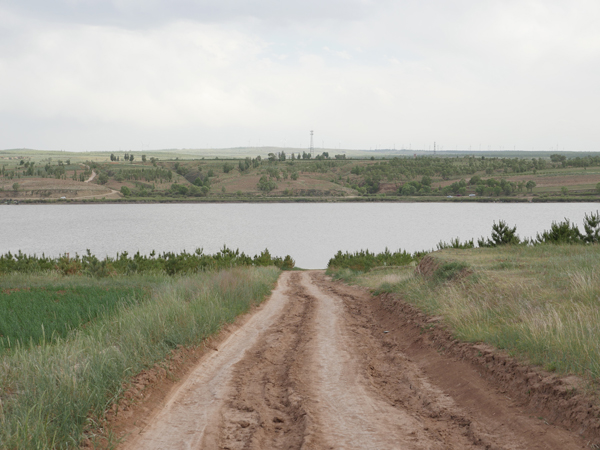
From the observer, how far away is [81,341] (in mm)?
7613

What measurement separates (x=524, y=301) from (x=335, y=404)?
186 inches

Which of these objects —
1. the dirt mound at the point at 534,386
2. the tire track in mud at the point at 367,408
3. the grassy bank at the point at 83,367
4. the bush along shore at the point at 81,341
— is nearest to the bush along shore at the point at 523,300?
the dirt mound at the point at 534,386

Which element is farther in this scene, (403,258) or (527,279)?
(403,258)

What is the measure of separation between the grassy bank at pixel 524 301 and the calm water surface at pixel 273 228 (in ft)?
109

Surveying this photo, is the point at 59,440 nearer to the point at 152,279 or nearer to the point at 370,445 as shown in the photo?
the point at 370,445

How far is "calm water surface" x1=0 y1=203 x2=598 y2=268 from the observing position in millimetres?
59125

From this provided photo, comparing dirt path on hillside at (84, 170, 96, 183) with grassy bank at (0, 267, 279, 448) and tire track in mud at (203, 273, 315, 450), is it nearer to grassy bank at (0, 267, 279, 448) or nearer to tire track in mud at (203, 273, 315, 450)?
grassy bank at (0, 267, 279, 448)

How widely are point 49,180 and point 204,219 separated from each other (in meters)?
68.3

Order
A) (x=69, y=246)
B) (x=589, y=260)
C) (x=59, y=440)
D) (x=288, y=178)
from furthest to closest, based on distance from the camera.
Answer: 1. (x=288, y=178)
2. (x=69, y=246)
3. (x=589, y=260)
4. (x=59, y=440)

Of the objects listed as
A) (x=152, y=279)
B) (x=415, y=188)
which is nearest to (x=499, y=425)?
(x=152, y=279)

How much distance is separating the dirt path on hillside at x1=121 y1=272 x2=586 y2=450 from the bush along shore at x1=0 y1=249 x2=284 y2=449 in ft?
2.24

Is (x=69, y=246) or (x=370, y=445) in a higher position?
(x=370, y=445)

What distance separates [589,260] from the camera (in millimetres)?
12898

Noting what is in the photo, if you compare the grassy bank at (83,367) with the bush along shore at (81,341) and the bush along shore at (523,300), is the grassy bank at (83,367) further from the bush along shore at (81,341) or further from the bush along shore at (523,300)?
the bush along shore at (523,300)
